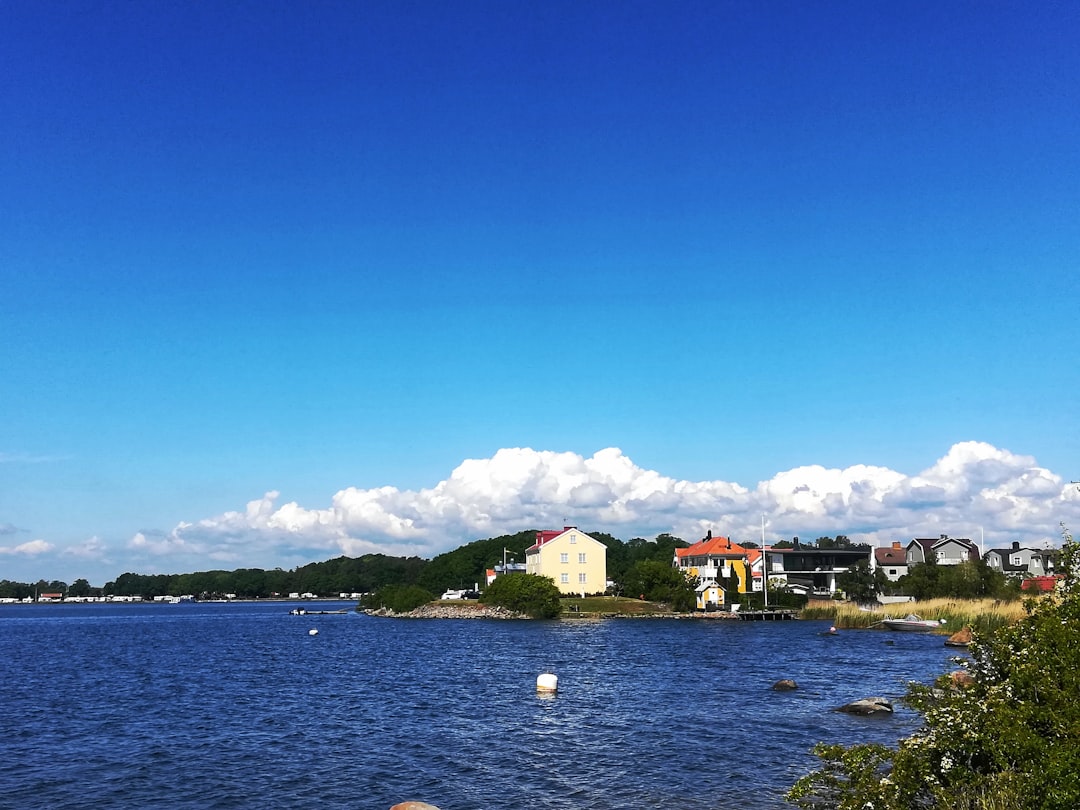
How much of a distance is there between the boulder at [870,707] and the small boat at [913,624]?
62.1m

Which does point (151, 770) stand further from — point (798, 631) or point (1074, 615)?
point (798, 631)

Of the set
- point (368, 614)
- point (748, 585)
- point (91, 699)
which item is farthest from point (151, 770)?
point (368, 614)

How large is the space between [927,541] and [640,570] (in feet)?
232

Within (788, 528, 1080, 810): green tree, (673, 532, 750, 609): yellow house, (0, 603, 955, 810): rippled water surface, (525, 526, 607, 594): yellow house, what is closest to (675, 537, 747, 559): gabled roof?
(673, 532, 750, 609): yellow house

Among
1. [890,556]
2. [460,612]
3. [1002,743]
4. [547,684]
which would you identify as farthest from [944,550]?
[1002,743]

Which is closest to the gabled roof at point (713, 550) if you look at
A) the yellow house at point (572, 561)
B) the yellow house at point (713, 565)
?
the yellow house at point (713, 565)

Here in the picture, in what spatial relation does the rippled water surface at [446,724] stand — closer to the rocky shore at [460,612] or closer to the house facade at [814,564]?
the rocky shore at [460,612]

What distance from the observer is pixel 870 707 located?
42.6 metres

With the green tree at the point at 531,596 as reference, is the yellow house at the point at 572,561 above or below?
above

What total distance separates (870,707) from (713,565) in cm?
11291

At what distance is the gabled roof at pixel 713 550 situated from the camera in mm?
154750

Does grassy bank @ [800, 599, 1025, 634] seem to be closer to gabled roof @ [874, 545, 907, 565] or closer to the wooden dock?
the wooden dock

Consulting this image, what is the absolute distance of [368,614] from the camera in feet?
641

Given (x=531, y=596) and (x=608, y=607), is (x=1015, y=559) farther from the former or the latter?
(x=531, y=596)
